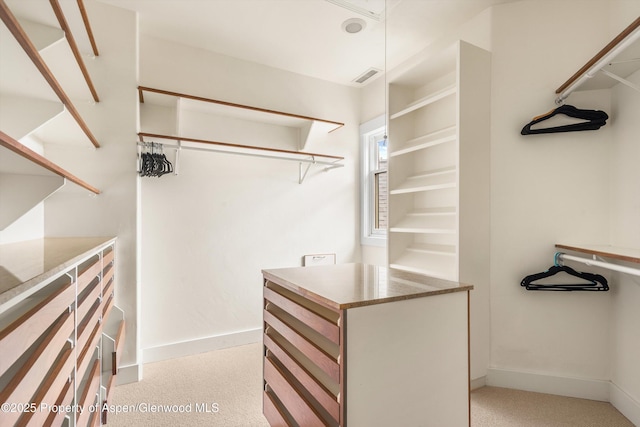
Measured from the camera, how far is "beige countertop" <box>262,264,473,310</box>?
1.20 meters

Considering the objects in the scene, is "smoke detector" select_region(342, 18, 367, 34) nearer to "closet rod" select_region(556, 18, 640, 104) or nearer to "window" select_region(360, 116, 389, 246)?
"window" select_region(360, 116, 389, 246)

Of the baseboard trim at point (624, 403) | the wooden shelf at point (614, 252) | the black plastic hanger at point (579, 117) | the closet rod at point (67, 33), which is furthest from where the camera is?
the black plastic hanger at point (579, 117)

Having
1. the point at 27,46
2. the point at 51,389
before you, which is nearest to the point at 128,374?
the point at 51,389

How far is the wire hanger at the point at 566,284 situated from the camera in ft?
6.81

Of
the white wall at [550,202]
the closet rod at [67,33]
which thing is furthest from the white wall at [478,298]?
the closet rod at [67,33]

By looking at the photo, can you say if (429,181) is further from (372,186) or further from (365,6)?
(365,6)

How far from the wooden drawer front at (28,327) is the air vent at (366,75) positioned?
134 inches

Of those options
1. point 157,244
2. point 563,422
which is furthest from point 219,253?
point 563,422

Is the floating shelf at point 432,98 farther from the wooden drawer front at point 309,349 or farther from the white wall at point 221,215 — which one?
the wooden drawer front at point 309,349

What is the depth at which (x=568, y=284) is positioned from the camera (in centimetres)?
219

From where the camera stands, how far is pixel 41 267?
0.92 metres

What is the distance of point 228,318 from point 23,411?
8.21ft

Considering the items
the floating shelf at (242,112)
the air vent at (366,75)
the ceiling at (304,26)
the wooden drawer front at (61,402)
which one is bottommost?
the wooden drawer front at (61,402)

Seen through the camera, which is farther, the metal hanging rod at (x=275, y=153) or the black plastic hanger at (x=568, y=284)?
the metal hanging rod at (x=275, y=153)
